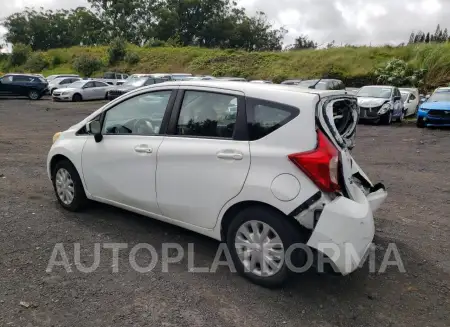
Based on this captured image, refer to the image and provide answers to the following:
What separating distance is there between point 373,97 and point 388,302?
1493 cm

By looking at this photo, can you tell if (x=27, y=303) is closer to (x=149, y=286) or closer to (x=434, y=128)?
(x=149, y=286)

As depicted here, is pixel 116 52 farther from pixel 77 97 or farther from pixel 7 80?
pixel 77 97

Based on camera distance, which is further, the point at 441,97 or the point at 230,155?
the point at 441,97

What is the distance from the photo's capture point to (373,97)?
1680cm

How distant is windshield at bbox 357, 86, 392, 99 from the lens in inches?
660

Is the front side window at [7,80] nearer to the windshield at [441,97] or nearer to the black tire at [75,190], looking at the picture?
the windshield at [441,97]

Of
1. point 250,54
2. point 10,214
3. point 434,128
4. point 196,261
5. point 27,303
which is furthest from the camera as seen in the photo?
point 250,54

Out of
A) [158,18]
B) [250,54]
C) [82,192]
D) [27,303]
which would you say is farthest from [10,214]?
[158,18]

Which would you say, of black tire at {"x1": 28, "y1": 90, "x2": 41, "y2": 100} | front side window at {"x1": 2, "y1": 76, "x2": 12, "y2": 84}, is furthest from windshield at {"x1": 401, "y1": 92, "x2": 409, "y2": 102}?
front side window at {"x1": 2, "y1": 76, "x2": 12, "y2": 84}

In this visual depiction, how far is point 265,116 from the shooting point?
3312 millimetres

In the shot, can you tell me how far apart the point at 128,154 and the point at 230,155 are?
125cm

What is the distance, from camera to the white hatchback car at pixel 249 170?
3.04m

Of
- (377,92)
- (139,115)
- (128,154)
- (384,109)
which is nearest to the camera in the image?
(128,154)

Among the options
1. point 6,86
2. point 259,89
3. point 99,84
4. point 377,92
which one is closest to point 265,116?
point 259,89
